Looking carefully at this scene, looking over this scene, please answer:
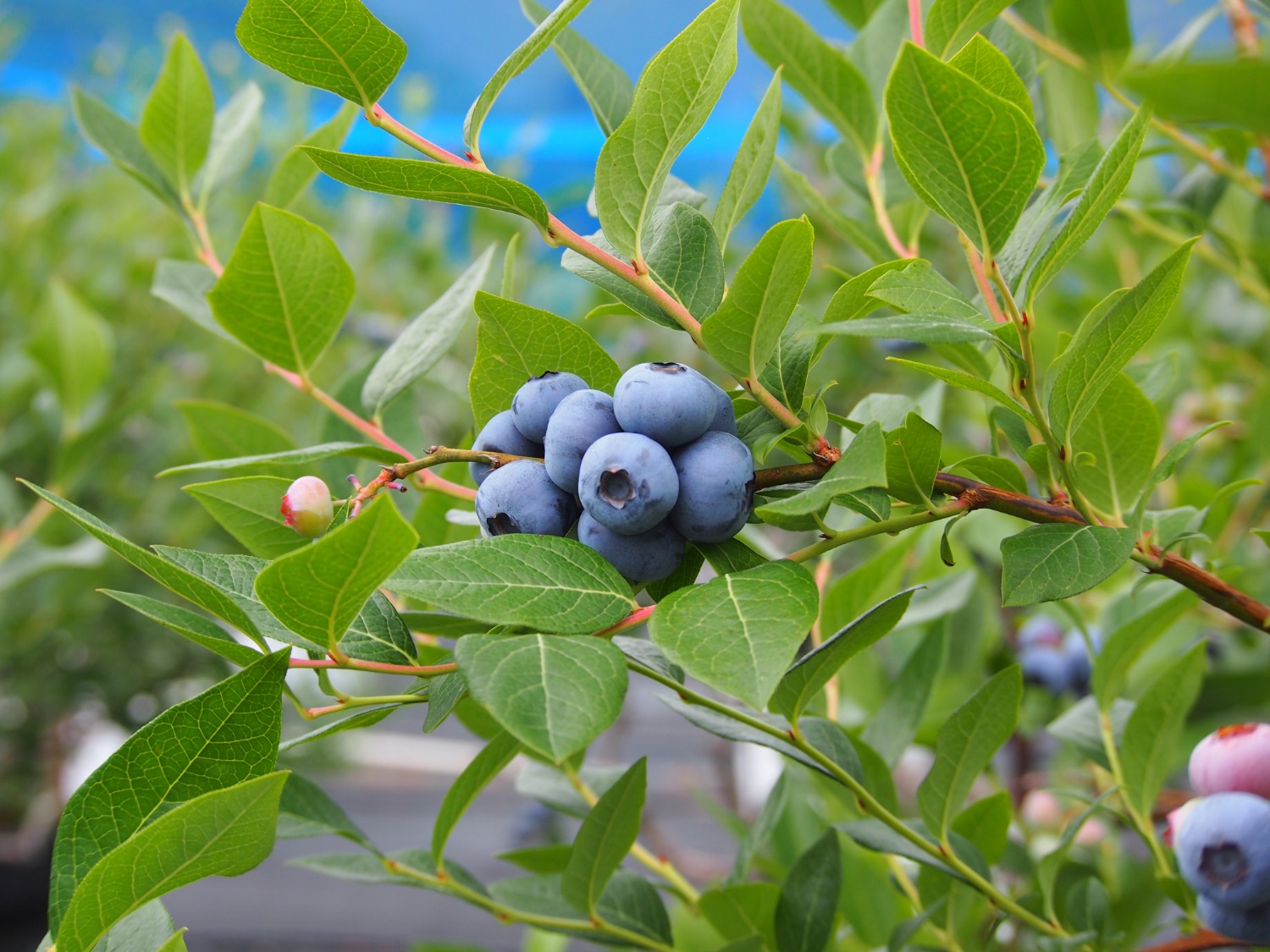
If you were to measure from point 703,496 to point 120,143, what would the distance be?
693 millimetres

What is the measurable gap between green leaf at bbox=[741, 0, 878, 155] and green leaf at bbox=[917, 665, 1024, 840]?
0.42 metres

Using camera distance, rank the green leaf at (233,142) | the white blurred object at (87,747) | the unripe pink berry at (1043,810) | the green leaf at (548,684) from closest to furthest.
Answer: the green leaf at (548,684) → the green leaf at (233,142) → the unripe pink berry at (1043,810) → the white blurred object at (87,747)

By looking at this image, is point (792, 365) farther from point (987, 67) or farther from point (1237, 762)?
point (1237, 762)

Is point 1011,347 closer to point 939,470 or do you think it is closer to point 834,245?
point 939,470

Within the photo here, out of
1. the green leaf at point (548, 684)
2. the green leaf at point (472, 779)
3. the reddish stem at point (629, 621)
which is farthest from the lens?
the green leaf at point (472, 779)

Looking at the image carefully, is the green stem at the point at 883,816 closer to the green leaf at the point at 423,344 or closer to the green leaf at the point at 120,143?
the green leaf at the point at 423,344

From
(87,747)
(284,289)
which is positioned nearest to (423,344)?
(284,289)

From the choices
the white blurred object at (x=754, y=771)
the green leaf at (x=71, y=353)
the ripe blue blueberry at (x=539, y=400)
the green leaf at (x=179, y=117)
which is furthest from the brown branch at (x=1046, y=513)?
the white blurred object at (x=754, y=771)

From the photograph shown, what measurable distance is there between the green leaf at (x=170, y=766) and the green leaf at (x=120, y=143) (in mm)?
594

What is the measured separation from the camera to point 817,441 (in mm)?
533

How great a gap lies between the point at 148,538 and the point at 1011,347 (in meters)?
2.38

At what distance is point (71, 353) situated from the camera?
1.42m

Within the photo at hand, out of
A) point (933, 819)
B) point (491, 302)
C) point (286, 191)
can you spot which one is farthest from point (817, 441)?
point (286, 191)

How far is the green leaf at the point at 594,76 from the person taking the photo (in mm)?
680
